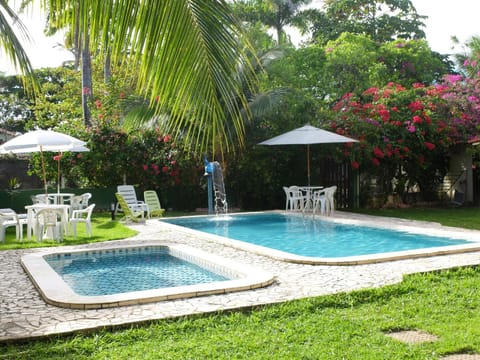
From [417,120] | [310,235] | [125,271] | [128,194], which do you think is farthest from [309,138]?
[125,271]

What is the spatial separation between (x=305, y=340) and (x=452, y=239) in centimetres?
678

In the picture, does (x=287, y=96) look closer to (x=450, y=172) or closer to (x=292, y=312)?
(x=450, y=172)

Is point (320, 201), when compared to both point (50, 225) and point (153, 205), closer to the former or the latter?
point (153, 205)

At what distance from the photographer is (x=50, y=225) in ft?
35.2

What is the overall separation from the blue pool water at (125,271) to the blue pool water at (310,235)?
232 centimetres

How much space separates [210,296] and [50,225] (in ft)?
19.2

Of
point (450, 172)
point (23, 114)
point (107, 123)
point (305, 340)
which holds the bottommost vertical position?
point (305, 340)

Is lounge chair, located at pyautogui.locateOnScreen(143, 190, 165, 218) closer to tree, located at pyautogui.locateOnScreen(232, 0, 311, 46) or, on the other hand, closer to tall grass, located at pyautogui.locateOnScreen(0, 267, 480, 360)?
tall grass, located at pyautogui.locateOnScreen(0, 267, 480, 360)

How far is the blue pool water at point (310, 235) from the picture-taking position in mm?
10141

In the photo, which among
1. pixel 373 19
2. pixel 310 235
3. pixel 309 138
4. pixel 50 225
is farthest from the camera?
pixel 373 19

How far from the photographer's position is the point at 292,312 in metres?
5.30

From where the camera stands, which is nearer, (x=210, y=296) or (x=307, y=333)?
(x=307, y=333)

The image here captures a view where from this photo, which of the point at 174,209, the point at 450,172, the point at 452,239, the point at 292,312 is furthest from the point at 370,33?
the point at 292,312

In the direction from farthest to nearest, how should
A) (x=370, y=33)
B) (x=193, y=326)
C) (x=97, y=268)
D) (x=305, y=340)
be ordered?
(x=370, y=33) → (x=97, y=268) → (x=193, y=326) → (x=305, y=340)
